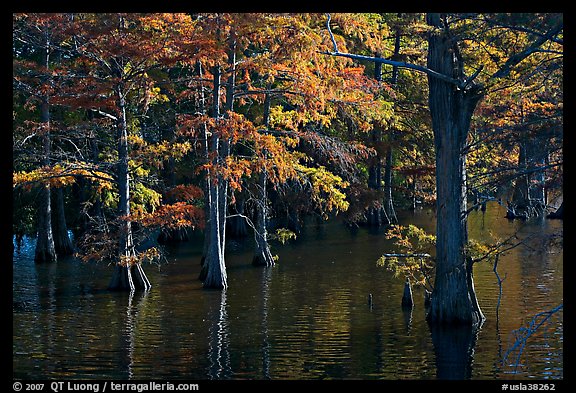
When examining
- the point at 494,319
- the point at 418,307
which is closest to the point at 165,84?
the point at 418,307

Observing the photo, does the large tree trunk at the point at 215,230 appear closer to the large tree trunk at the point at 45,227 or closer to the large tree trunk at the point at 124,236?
the large tree trunk at the point at 124,236

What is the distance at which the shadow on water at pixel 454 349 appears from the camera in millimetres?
14672

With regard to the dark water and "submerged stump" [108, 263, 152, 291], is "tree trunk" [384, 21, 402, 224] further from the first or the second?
"submerged stump" [108, 263, 152, 291]

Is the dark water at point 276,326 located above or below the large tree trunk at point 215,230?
below

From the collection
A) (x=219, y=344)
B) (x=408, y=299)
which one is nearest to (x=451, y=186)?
(x=408, y=299)

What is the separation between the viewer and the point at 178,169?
37094 mm

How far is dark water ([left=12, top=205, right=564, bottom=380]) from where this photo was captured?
591 inches

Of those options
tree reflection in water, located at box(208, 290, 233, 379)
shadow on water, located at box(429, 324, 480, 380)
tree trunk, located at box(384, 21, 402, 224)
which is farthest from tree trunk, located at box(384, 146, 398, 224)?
shadow on water, located at box(429, 324, 480, 380)

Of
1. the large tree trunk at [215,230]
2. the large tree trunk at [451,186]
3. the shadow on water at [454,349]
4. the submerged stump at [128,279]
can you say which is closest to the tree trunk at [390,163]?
the large tree trunk at [215,230]

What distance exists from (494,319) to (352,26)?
10245 millimetres

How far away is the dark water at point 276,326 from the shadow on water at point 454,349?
1.3 inches

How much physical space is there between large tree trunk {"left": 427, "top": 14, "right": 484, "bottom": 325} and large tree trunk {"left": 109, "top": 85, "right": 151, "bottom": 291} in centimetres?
967

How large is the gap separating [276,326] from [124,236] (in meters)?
7.59
